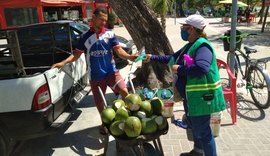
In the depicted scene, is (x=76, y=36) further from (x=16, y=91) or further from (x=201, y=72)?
(x=201, y=72)

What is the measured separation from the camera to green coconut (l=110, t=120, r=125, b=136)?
2722mm

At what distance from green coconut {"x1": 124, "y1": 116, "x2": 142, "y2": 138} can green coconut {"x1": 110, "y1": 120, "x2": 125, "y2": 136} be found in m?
0.07

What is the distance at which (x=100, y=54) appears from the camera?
3820mm

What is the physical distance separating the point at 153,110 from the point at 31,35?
4.06 metres

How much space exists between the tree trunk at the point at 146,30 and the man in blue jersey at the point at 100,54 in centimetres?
200

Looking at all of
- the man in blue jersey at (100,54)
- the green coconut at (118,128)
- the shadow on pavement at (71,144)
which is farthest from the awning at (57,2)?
the green coconut at (118,128)

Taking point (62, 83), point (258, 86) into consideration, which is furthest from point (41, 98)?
point (258, 86)

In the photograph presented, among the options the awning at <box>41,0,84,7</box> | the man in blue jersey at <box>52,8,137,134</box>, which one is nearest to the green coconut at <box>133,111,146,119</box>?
the man in blue jersey at <box>52,8,137,134</box>

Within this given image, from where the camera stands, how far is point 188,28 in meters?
2.87

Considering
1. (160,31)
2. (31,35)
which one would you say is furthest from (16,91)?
(160,31)

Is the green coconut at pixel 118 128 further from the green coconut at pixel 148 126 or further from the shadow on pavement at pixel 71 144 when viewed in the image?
the shadow on pavement at pixel 71 144

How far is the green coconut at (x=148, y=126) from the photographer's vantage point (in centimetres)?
273

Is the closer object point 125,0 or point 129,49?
point 125,0

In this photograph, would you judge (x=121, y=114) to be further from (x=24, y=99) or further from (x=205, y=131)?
(x=24, y=99)
